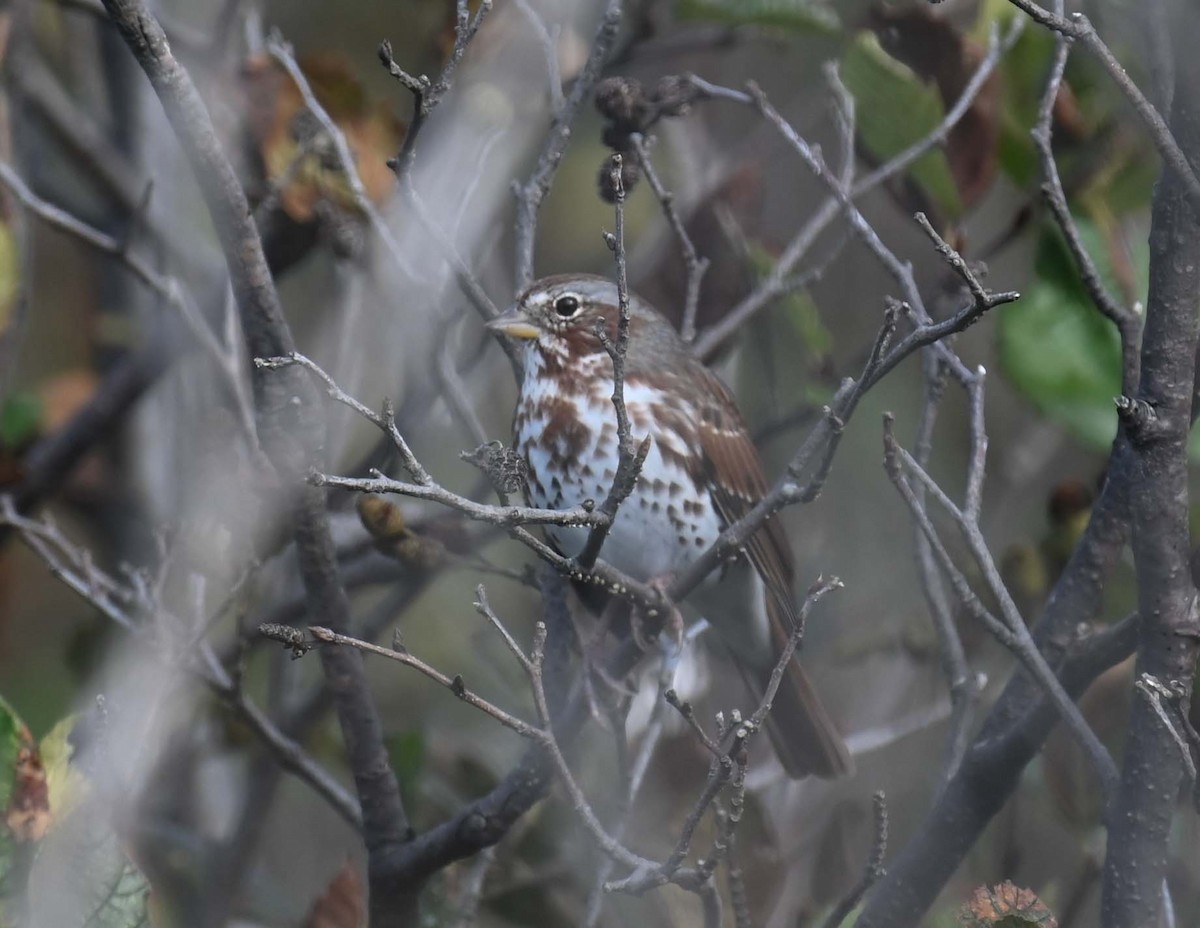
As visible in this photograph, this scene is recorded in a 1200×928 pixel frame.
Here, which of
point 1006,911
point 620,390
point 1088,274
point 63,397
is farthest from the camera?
point 63,397

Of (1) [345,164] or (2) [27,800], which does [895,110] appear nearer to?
(1) [345,164]

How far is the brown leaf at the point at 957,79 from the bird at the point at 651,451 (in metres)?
0.92

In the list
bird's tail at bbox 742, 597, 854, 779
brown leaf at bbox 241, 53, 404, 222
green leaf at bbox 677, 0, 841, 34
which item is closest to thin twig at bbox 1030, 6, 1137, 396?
green leaf at bbox 677, 0, 841, 34

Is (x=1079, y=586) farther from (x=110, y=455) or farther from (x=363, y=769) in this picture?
(x=110, y=455)

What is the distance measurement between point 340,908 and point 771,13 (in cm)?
250

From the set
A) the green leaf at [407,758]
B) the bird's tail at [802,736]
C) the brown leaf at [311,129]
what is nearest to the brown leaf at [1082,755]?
the bird's tail at [802,736]

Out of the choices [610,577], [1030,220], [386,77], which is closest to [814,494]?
[610,577]

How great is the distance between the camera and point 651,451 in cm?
411

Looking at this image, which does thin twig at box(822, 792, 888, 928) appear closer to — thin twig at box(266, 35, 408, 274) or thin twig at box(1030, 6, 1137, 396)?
thin twig at box(1030, 6, 1137, 396)

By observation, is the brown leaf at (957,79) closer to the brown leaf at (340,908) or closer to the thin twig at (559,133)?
the thin twig at (559,133)

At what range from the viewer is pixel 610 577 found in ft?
9.82

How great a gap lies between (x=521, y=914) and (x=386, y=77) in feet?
15.4

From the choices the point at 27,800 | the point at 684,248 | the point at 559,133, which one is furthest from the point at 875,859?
the point at 684,248

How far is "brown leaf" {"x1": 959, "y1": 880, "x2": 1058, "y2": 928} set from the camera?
258cm
